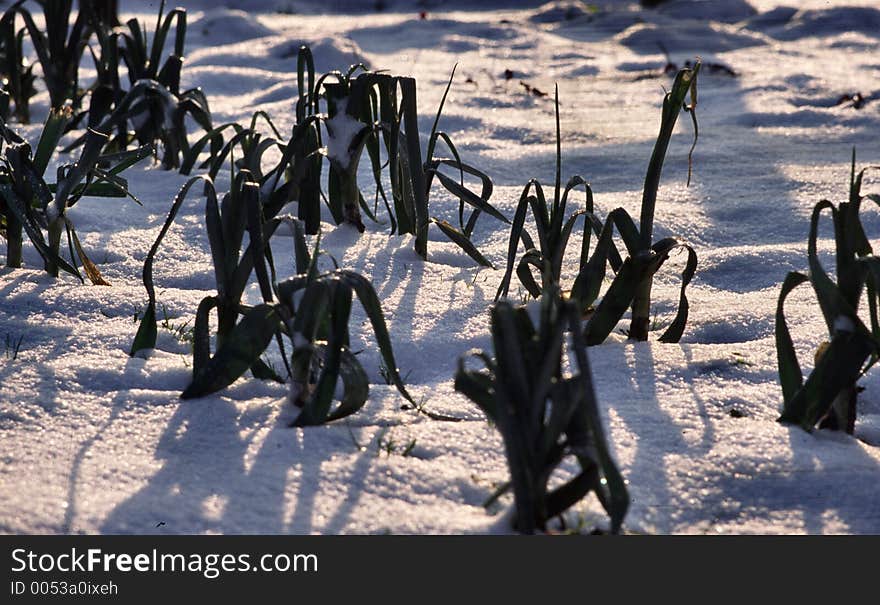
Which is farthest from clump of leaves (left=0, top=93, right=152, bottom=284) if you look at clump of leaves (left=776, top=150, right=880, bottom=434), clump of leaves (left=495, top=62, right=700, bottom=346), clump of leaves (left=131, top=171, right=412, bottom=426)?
clump of leaves (left=776, top=150, right=880, bottom=434)

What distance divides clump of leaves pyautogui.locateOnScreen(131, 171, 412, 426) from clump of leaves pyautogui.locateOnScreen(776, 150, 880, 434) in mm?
638

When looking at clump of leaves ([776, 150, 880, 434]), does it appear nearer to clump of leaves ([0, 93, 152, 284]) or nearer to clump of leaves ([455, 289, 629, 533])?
clump of leaves ([455, 289, 629, 533])

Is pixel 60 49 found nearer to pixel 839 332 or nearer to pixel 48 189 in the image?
pixel 48 189

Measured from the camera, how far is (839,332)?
157cm

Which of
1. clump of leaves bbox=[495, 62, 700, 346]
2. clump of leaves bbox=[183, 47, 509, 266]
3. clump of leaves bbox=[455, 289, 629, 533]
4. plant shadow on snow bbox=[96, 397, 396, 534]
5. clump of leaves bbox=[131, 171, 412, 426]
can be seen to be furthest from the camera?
clump of leaves bbox=[183, 47, 509, 266]

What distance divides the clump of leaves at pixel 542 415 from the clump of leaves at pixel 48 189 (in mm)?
1138

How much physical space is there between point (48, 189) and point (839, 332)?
1.62m

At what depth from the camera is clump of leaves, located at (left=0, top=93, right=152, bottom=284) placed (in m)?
2.08

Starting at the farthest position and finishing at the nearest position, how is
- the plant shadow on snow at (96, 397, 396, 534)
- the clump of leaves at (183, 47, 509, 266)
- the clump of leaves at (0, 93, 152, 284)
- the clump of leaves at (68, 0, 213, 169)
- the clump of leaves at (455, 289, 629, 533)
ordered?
the clump of leaves at (68, 0, 213, 169)
the clump of leaves at (183, 47, 509, 266)
the clump of leaves at (0, 93, 152, 284)
the plant shadow on snow at (96, 397, 396, 534)
the clump of leaves at (455, 289, 629, 533)

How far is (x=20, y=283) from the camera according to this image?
220 centimetres

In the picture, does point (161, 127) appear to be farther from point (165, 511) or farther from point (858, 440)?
point (858, 440)

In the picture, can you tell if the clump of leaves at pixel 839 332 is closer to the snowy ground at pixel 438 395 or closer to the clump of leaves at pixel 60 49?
the snowy ground at pixel 438 395

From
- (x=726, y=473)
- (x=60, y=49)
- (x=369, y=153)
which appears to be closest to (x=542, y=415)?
(x=726, y=473)
